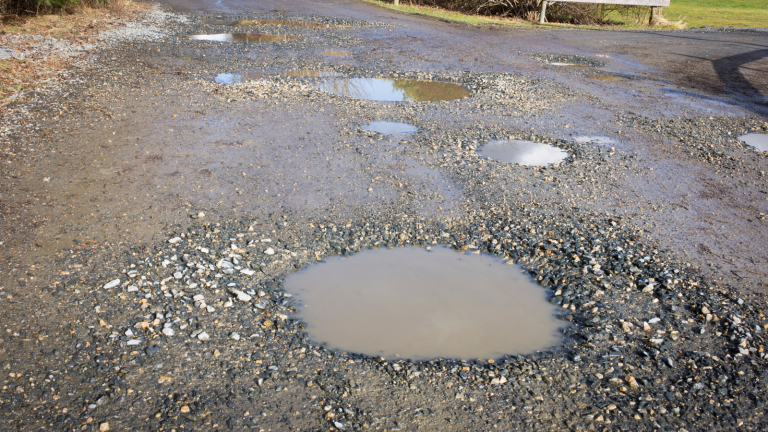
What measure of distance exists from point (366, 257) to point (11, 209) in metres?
3.26

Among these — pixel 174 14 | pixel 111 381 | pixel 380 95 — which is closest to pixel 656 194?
pixel 380 95

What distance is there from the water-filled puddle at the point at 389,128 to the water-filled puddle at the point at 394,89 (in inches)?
48.8

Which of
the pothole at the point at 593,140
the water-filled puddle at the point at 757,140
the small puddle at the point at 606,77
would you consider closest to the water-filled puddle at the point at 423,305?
the pothole at the point at 593,140

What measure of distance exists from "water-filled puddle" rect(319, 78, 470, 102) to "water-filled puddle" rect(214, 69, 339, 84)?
1.71 feet

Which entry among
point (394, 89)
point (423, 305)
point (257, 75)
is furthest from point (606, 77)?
point (423, 305)

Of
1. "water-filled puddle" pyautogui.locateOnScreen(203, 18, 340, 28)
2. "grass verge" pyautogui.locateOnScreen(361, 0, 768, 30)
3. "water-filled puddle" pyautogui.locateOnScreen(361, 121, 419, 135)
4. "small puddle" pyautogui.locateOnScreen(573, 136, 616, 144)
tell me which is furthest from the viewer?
"grass verge" pyautogui.locateOnScreen(361, 0, 768, 30)

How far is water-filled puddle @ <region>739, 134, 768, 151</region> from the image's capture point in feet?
22.7

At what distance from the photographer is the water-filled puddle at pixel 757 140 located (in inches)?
273

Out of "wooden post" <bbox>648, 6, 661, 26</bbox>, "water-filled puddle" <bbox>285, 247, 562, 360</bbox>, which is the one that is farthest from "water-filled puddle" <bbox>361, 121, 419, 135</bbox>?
"wooden post" <bbox>648, 6, 661, 26</bbox>

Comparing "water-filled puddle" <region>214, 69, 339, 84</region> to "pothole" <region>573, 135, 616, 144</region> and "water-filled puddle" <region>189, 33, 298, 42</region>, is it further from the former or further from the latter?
"pothole" <region>573, 135, 616, 144</region>

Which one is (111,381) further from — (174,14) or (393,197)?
(174,14)

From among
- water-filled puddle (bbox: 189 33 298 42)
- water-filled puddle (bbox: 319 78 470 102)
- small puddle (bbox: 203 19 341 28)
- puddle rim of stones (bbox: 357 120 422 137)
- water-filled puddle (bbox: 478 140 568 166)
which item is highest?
small puddle (bbox: 203 19 341 28)

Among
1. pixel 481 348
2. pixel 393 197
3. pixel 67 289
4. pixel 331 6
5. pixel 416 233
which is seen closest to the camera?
pixel 481 348

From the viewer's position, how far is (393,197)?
5160 millimetres
